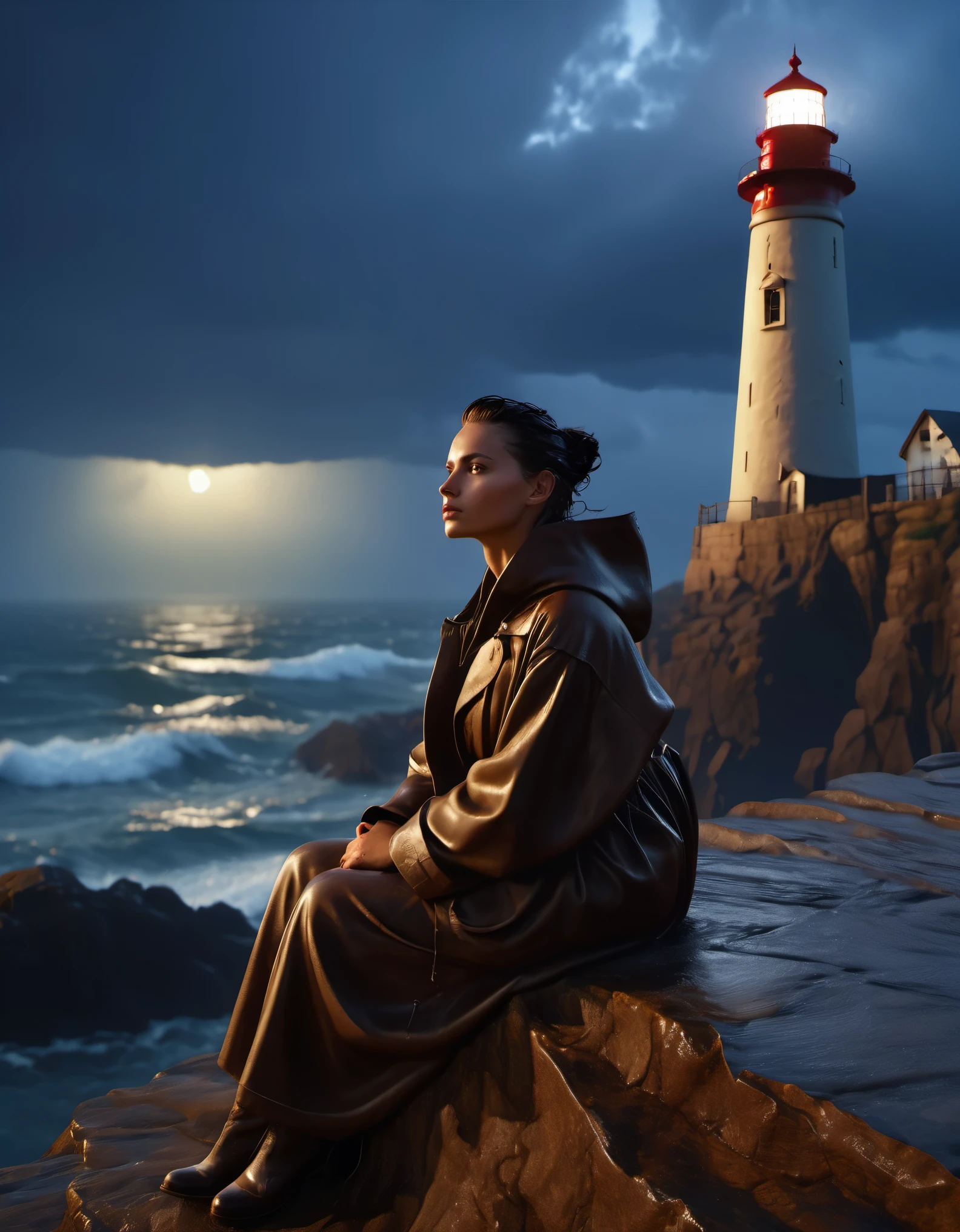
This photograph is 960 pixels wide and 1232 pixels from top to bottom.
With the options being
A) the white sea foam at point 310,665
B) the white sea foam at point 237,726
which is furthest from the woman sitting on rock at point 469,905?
the white sea foam at point 310,665

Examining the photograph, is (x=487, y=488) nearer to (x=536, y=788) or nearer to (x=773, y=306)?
(x=536, y=788)

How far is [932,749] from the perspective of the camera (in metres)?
18.6

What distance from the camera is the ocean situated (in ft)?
34.6

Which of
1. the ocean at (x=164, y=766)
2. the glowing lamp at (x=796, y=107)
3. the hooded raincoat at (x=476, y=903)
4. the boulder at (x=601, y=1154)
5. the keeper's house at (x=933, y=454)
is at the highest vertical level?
the glowing lamp at (x=796, y=107)

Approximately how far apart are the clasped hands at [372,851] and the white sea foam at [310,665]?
39279mm

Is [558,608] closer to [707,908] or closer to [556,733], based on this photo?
[556,733]

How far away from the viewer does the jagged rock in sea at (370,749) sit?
86.2 ft

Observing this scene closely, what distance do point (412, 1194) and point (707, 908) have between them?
48.3 inches

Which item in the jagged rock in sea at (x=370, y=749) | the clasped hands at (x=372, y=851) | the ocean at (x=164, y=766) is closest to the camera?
the clasped hands at (x=372, y=851)

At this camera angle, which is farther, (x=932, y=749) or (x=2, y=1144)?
(x=932, y=749)

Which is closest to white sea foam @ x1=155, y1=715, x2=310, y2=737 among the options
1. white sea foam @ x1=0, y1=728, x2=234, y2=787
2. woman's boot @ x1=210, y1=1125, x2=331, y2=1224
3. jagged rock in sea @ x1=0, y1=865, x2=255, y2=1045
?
white sea foam @ x1=0, y1=728, x2=234, y2=787

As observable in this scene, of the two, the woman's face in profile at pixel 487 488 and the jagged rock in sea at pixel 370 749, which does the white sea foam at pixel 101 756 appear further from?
the woman's face in profile at pixel 487 488

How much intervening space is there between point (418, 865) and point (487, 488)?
969 mm

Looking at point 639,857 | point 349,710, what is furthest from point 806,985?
point 349,710
